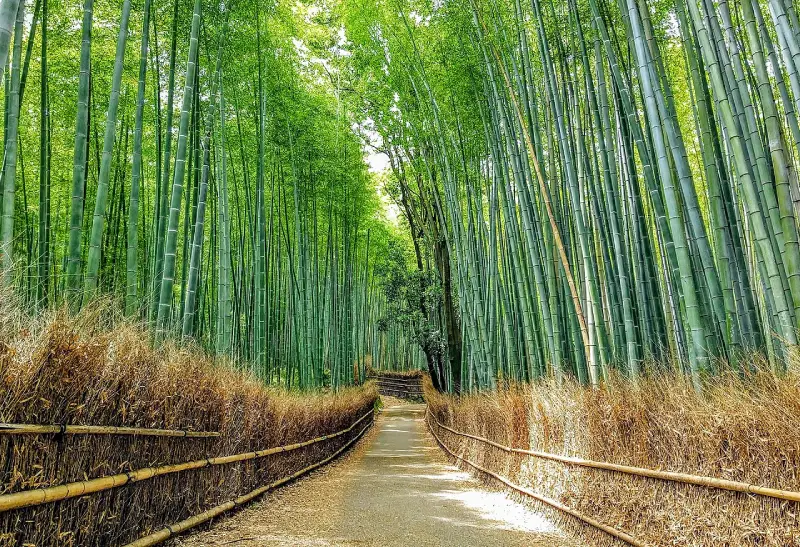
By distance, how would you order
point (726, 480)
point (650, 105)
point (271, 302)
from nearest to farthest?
point (726, 480)
point (650, 105)
point (271, 302)

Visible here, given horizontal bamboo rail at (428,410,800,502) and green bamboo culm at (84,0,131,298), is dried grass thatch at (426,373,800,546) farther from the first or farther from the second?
green bamboo culm at (84,0,131,298)

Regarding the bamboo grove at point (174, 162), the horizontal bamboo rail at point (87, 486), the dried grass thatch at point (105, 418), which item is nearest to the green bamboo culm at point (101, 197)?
the bamboo grove at point (174, 162)

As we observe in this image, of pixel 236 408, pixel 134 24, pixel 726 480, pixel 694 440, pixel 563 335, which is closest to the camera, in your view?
pixel 726 480

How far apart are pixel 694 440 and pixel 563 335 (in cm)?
244

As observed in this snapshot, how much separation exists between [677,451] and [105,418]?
2.32m

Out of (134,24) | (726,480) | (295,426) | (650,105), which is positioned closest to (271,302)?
(295,426)

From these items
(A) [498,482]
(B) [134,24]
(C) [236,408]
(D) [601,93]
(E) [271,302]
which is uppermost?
(B) [134,24]

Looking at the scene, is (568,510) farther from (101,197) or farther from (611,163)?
(101,197)

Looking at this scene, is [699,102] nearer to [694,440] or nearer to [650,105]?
[650,105]

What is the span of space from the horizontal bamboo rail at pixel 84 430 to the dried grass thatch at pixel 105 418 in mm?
24

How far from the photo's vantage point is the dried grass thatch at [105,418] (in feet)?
5.47

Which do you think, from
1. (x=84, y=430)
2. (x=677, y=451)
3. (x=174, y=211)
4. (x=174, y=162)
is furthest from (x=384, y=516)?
(x=174, y=162)

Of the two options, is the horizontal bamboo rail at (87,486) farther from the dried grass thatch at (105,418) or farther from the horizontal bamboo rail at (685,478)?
the horizontal bamboo rail at (685,478)

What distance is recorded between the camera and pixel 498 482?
484 cm
